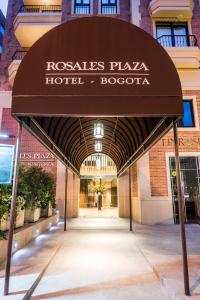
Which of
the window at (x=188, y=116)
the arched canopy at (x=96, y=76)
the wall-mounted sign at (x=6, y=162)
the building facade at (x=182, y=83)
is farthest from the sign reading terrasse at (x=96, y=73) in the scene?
the window at (x=188, y=116)

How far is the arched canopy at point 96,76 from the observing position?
3.39 m

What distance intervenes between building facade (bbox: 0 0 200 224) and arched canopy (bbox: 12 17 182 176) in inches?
305

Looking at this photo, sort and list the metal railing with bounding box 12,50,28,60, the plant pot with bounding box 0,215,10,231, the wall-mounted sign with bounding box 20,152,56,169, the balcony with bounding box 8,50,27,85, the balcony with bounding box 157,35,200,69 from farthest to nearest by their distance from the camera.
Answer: the metal railing with bounding box 12,50,28,60 < the wall-mounted sign with bounding box 20,152,56,169 < the balcony with bounding box 8,50,27,85 < the balcony with bounding box 157,35,200,69 < the plant pot with bounding box 0,215,10,231

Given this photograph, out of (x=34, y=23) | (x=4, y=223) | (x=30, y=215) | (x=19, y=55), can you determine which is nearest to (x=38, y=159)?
(x=30, y=215)

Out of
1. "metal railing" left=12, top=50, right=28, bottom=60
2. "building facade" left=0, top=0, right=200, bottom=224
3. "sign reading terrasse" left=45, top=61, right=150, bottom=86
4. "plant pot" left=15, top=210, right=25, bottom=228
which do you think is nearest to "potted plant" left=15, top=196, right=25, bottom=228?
"plant pot" left=15, top=210, right=25, bottom=228

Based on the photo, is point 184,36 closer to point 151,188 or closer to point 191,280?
point 151,188

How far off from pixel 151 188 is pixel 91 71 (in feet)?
28.0

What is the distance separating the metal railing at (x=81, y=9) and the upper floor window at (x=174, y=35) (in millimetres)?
4867

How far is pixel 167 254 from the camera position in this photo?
5.06 m

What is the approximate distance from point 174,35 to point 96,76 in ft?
37.3

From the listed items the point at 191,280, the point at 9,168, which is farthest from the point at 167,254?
the point at 9,168

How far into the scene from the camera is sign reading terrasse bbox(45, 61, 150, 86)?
3488mm

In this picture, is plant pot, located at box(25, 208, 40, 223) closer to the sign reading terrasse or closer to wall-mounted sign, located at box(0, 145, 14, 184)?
wall-mounted sign, located at box(0, 145, 14, 184)

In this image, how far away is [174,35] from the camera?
1260 centimetres
